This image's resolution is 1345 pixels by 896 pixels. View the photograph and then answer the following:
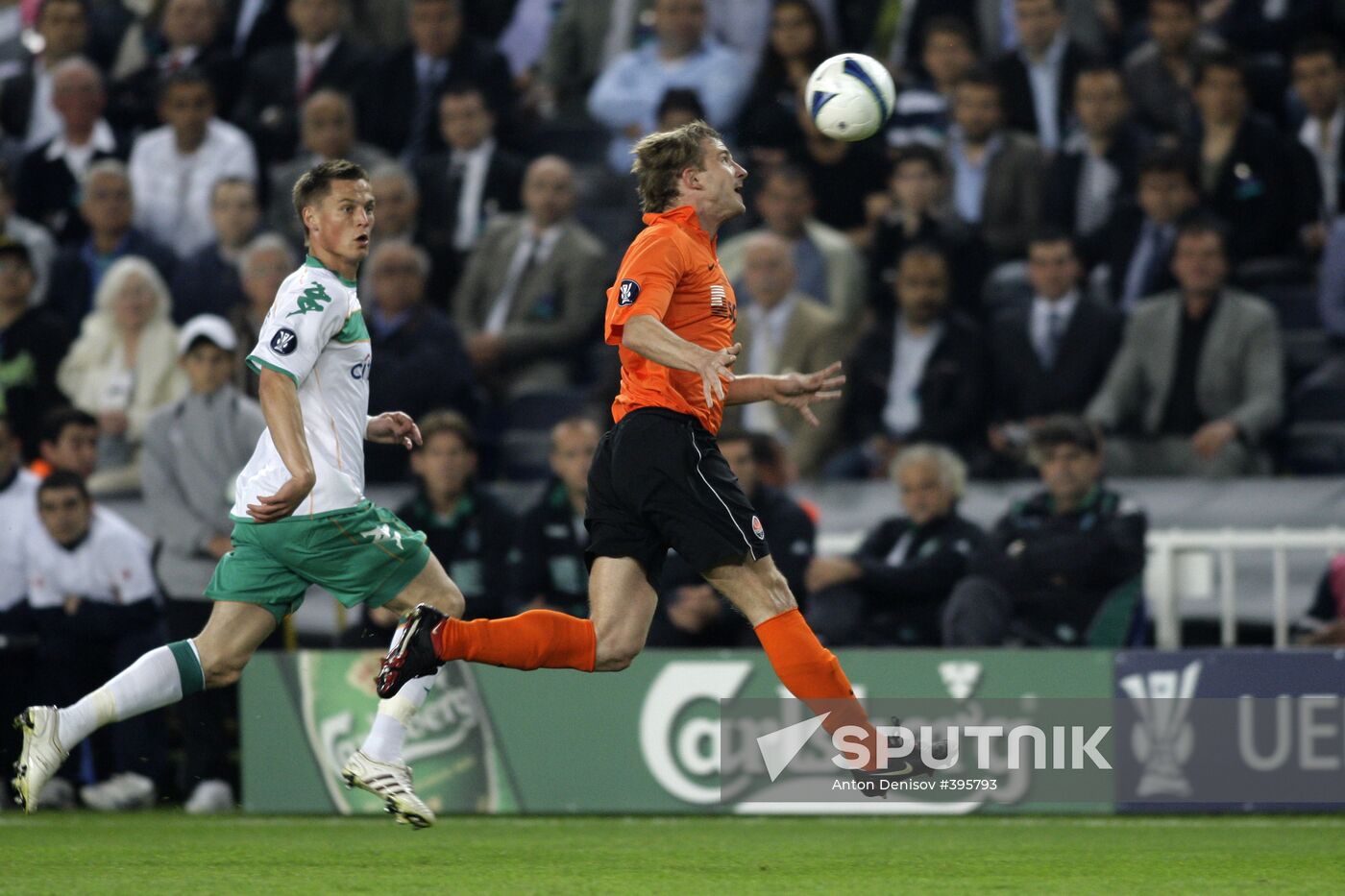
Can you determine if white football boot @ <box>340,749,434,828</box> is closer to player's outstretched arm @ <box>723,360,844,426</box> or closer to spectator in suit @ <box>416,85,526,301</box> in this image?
player's outstretched arm @ <box>723,360,844,426</box>

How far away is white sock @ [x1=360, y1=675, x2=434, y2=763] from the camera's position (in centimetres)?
682

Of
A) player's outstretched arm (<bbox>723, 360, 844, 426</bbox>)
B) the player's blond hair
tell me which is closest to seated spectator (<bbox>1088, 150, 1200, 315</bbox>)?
the player's blond hair

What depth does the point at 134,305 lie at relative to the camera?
12.4m

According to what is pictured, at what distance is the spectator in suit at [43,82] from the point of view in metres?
15.0

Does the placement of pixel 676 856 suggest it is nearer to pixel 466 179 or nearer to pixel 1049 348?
pixel 1049 348

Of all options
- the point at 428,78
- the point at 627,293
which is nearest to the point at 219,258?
the point at 428,78

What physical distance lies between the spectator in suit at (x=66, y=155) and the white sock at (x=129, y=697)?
7.90 meters

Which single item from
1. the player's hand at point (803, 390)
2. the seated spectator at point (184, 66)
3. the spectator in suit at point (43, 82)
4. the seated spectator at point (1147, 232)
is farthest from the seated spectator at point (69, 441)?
the player's hand at point (803, 390)

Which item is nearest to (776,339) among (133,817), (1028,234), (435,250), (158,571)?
(1028,234)

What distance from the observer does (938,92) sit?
1297 cm

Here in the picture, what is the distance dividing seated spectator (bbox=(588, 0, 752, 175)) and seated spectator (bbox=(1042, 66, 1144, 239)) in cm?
215

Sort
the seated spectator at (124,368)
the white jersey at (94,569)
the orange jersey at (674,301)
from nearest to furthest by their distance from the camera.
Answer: the orange jersey at (674,301), the white jersey at (94,569), the seated spectator at (124,368)

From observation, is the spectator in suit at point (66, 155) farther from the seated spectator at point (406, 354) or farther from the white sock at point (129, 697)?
the white sock at point (129, 697)

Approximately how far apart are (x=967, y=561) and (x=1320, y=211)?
3468 mm
